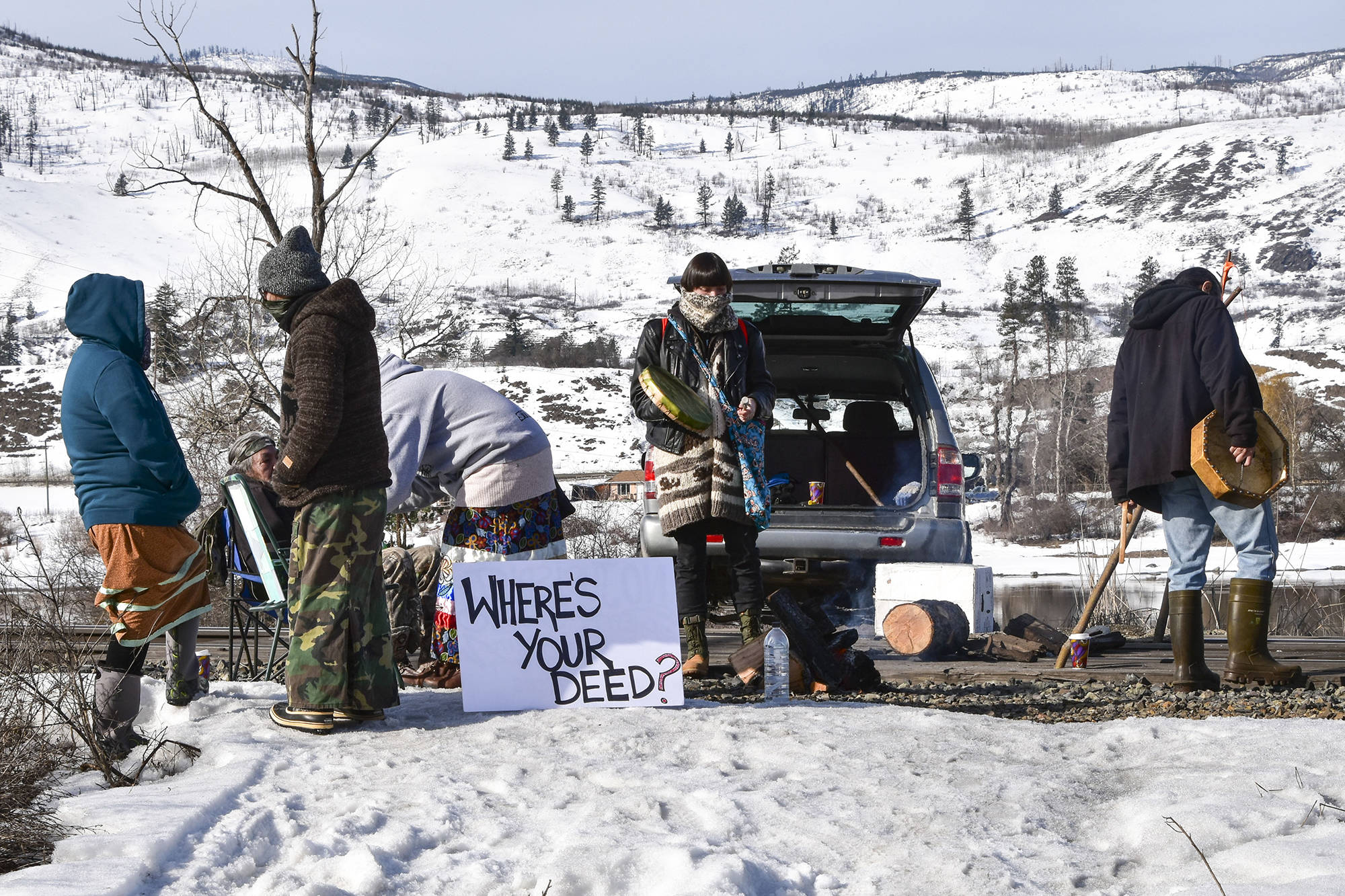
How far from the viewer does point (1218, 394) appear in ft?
15.4

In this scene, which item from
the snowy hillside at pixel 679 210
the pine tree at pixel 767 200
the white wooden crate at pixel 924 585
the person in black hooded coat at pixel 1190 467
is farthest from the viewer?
the pine tree at pixel 767 200

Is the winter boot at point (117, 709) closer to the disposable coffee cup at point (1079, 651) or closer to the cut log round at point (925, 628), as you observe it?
the cut log round at point (925, 628)

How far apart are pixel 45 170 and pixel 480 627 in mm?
154615

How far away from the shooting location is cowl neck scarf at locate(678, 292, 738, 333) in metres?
5.00

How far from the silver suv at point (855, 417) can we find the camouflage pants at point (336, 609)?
244cm

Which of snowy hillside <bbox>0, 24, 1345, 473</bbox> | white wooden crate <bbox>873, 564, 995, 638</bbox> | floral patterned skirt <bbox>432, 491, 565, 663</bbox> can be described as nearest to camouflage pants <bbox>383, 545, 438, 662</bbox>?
floral patterned skirt <bbox>432, 491, 565, 663</bbox>

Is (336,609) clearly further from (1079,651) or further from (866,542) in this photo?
(1079,651)

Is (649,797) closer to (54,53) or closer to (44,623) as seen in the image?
(44,623)

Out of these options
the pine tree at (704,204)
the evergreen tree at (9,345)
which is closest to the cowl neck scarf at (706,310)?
the evergreen tree at (9,345)

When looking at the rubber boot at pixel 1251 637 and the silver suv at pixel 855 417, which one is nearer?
the rubber boot at pixel 1251 637

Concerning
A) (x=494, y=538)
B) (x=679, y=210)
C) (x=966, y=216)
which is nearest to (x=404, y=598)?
(x=494, y=538)

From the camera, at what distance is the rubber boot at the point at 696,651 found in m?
4.92

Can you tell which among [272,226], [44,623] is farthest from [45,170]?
[44,623]

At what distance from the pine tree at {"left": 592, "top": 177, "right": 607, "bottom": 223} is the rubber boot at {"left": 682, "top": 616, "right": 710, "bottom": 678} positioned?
119 meters
